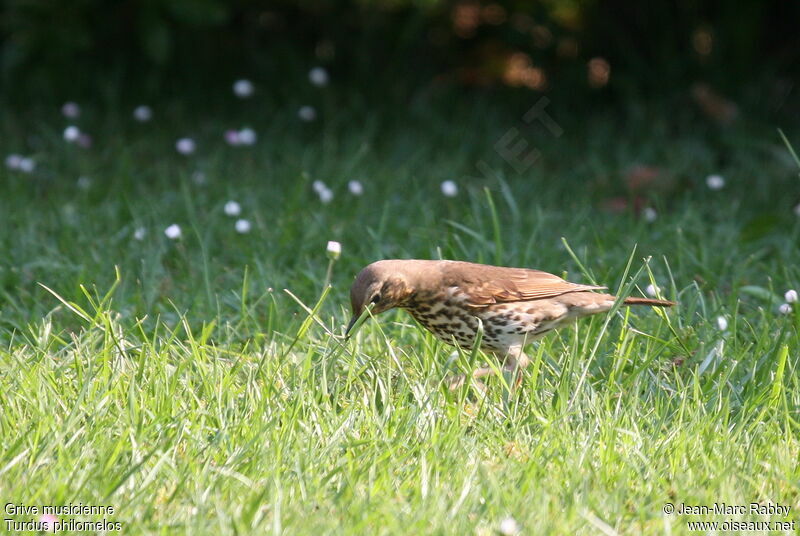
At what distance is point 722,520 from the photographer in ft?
9.89

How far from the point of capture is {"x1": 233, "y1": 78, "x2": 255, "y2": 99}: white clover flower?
7.22 metres

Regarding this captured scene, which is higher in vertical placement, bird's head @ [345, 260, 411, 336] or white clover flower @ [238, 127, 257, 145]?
bird's head @ [345, 260, 411, 336]

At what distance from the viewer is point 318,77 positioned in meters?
7.59

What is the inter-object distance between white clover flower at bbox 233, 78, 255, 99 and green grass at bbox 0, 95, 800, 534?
704 mm

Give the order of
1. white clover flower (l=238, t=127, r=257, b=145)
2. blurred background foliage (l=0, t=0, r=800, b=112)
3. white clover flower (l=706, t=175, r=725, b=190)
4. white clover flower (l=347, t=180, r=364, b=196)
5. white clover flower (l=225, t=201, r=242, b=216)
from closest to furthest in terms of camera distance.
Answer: white clover flower (l=225, t=201, r=242, b=216) → white clover flower (l=347, t=180, r=364, b=196) → white clover flower (l=706, t=175, r=725, b=190) → white clover flower (l=238, t=127, r=257, b=145) → blurred background foliage (l=0, t=0, r=800, b=112)

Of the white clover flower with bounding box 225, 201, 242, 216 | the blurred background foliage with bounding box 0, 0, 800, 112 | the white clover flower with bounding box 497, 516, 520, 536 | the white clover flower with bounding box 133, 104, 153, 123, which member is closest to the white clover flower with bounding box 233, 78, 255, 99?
the blurred background foliage with bounding box 0, 0, 800, 112

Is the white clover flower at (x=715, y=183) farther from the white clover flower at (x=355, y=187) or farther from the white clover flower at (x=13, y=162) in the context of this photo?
the white clover flower at (x=13, y=162)

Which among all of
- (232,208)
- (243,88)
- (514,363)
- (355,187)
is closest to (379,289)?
(514,363)

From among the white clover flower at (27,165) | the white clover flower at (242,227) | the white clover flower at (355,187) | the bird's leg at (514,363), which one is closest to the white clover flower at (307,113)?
the white clover flower at (355,187)

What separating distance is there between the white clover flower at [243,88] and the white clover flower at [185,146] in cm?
55

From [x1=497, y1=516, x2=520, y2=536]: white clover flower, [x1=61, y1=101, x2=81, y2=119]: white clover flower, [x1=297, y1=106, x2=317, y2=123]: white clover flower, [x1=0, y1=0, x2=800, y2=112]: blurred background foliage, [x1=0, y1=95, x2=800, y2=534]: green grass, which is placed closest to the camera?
[x1=497, y1=516, x2=520, y2=536]: white clover flower

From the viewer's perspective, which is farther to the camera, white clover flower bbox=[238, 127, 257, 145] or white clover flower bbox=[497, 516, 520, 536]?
white clover flower bbox=[238, 127, 257, 145]

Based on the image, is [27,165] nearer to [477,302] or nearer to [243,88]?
[243,88]

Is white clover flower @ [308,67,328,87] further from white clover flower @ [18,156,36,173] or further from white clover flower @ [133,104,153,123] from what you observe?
white clover flower @ [18,156,36,173]
